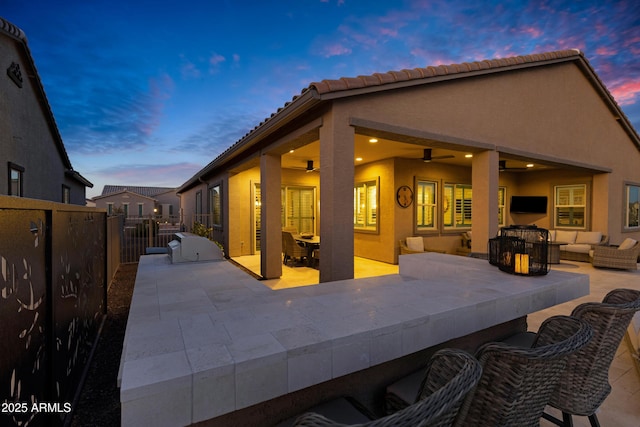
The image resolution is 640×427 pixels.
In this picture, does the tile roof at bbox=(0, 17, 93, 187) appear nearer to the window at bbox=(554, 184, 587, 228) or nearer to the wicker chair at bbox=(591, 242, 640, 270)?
the wicker chair at bbox=(591, 242, 640, 270)

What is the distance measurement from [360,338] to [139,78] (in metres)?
12.9

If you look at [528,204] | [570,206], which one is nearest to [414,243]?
[528,204]

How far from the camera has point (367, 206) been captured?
9.41 meters

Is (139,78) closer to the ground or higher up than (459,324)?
higher up

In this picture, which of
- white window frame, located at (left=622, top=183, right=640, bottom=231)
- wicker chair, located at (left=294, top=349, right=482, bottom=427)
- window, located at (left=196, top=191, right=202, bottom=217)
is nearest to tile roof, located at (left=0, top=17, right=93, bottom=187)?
window, located at (left=196, top=191, right=202, bottom=217)

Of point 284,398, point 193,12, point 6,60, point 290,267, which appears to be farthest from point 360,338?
point 6,60

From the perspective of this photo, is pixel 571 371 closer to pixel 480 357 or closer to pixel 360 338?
pixel 480 357

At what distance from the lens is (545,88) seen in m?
6.48

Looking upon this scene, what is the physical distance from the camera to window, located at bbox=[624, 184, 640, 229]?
9531 millimetres

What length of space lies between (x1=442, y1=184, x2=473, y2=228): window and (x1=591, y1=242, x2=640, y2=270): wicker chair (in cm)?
328

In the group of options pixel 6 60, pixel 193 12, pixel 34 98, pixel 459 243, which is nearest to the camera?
pixel 6 60

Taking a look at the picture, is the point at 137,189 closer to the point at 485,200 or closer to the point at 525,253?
the point at 485,200

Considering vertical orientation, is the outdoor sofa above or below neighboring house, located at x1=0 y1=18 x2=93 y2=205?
below

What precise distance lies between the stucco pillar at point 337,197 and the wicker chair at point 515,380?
2.66 m
